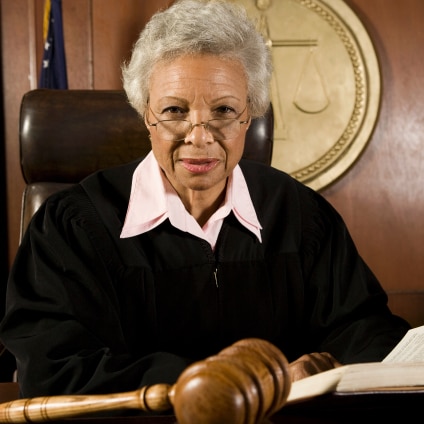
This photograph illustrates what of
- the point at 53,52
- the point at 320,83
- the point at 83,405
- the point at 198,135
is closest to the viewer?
the point at 83,405

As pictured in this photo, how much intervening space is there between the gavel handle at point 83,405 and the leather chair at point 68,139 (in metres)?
1.24

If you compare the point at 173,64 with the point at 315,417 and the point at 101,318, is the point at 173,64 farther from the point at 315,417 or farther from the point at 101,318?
the point at 315,417

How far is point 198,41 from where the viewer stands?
152 centimetres

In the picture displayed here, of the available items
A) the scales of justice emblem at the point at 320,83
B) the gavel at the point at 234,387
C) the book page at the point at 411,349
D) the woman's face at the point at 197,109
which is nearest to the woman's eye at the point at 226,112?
the woman's face at the point at 197,109

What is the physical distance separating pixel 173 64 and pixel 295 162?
2106 millimetres

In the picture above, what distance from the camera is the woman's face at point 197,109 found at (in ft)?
4.99

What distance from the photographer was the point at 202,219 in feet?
5.45

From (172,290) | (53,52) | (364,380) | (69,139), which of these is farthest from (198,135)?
(53,52)

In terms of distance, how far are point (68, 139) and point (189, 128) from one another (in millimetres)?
555

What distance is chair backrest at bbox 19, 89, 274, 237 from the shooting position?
1.97 meters

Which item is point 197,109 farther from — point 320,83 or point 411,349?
point 320,83

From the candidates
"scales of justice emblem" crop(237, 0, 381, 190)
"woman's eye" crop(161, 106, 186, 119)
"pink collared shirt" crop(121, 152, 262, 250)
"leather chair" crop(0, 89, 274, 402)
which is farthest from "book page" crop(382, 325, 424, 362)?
"scales of justice emblem" crop(237, 0, 381, 190)

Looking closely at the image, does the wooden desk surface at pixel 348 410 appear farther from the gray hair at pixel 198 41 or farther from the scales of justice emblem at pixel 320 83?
the scales of justice emblem at pixel 320 83

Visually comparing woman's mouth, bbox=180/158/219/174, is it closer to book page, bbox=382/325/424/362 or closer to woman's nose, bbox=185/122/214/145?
woman's nose, bbox=185/122/214/145
